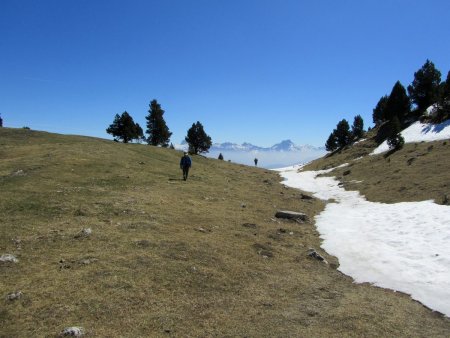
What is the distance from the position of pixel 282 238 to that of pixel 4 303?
12728mm

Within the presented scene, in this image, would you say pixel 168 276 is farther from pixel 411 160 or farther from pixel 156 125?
pixel 156 125

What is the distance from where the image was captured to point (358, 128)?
306ft

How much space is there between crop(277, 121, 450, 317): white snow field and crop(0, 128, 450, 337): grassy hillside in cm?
81

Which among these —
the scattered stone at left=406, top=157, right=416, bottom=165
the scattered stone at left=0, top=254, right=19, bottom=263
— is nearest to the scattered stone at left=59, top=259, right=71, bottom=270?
the scattered stone at left=0, top=254, right=19, bottom=263

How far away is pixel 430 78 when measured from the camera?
251 ft

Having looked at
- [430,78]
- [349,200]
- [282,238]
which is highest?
[430,78]

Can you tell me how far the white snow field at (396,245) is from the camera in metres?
13.1

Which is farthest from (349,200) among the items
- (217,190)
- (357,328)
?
(357,328)

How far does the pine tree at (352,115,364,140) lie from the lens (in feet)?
305

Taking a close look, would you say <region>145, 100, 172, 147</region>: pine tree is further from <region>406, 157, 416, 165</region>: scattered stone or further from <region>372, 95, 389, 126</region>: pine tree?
<region>372, 95, 389, 126</region>: pine tree

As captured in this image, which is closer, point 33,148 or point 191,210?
point 191,210

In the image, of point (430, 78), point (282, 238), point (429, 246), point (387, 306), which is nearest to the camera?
point (387, 306)

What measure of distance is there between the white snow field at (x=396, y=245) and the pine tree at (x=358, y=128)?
6876cm

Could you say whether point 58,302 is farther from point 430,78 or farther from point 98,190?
point 430,78
